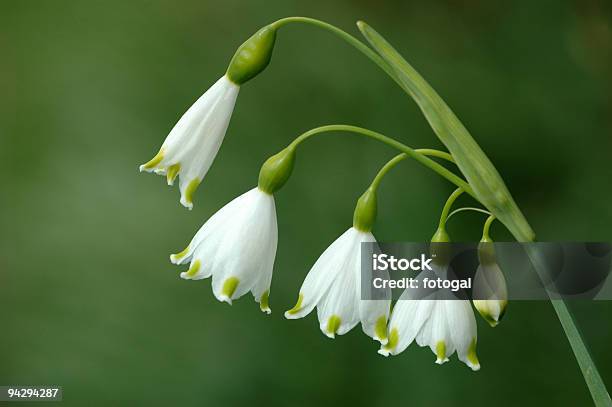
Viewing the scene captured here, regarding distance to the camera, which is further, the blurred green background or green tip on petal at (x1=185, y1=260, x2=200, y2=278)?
the blurred green background

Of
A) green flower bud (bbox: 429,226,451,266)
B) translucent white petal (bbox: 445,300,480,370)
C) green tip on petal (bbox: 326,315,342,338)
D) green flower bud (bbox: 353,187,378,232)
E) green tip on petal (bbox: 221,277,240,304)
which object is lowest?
translucent white petal (bbox: 445,300,480,370)

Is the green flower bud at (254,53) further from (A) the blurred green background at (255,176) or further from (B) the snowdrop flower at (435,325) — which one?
(A) the blurred green background at (255,176)

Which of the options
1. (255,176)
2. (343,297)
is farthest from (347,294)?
(255,176)

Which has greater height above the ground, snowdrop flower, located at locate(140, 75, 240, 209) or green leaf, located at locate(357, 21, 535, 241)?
snowdrop flower, located at locate(140, 75, 240, 209)

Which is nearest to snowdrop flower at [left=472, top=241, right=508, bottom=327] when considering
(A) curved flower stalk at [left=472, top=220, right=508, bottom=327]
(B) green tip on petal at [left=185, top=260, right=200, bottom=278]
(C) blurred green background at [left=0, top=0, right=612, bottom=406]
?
(A) curved flower stalk at [left=472, top=220, right=508, bottom=327]

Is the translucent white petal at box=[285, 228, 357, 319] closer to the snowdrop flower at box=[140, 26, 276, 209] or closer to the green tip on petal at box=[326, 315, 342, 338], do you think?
the green tip on petal at box=[326, 315, 342, 338]
